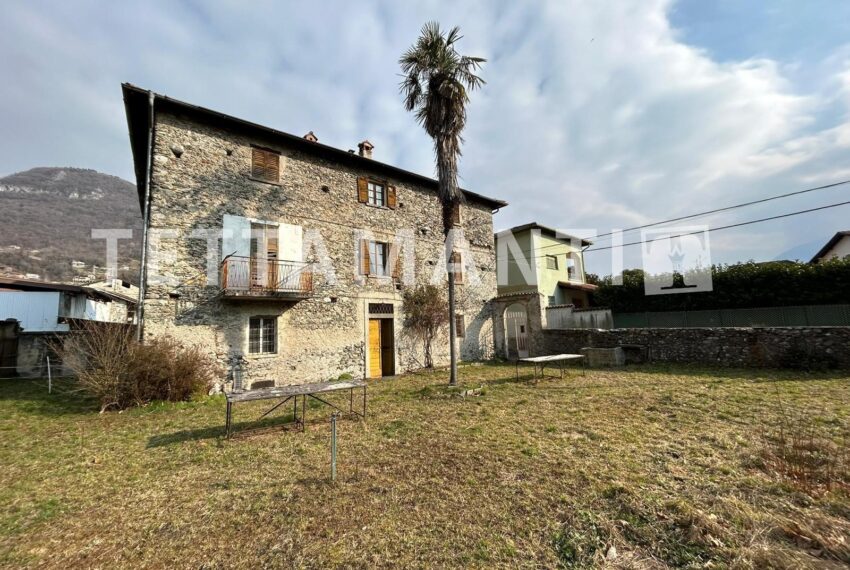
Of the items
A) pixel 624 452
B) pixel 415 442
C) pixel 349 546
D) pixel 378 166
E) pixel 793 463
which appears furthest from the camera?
pixel 378 166

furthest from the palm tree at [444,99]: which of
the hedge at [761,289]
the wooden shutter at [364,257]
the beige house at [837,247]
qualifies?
the beige house at [837,247]

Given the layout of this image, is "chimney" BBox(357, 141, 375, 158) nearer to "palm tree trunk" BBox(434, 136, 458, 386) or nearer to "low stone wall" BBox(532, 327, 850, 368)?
"palm tree trunk" BBox(434, 136, 458, 386)

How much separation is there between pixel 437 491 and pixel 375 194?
39.0 ft

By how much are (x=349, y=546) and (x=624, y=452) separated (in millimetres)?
3757

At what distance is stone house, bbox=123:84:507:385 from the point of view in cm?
966

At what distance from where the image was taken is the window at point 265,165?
36.9 feet

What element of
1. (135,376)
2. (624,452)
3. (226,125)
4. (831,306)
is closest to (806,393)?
(624,452)

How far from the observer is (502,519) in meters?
3.28

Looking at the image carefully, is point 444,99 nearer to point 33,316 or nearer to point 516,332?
point 516,332

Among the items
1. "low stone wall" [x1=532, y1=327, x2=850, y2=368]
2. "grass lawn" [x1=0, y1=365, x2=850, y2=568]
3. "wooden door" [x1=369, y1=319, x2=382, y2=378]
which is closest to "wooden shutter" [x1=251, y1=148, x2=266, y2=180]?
"wooden door" [x1=369, y1=319, x2=382, y2=378]

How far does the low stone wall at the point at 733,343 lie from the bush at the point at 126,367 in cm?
1390

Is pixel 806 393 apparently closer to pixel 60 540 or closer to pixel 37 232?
pixel 60 540

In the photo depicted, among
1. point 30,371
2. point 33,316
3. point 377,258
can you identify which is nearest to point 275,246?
point 377,258

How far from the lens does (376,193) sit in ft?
45.7
